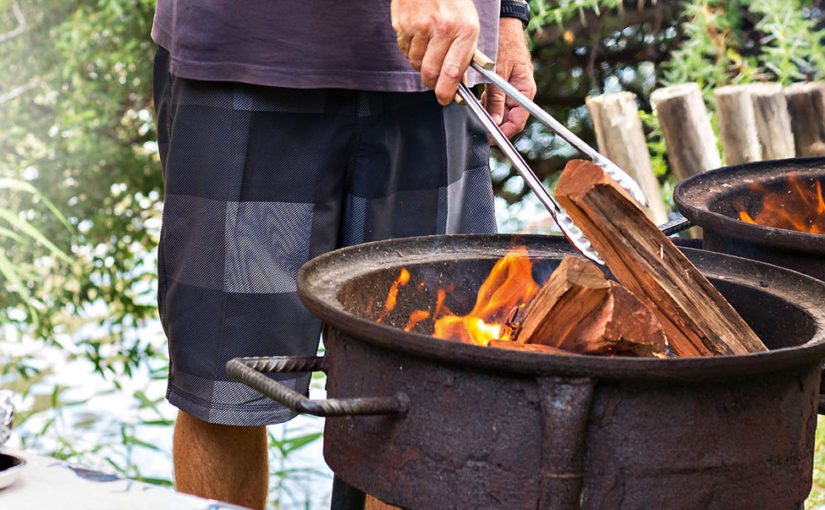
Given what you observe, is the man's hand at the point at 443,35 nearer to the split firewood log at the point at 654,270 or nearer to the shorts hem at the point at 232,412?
the split firewood log at the point at 654,270

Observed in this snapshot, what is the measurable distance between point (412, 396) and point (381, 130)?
895 mm

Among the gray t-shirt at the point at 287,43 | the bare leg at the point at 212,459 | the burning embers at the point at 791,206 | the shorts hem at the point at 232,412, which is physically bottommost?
the bare leg at the point at 212,459

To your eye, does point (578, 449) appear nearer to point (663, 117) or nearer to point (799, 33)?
point (663, 117)

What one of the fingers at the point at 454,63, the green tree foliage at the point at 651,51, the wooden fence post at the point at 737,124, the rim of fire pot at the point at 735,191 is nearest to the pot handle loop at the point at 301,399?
the fingers at the point at 454,63

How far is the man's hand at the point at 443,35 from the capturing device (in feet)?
5.33

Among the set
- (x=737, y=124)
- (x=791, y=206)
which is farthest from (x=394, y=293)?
(x=737, y=124)

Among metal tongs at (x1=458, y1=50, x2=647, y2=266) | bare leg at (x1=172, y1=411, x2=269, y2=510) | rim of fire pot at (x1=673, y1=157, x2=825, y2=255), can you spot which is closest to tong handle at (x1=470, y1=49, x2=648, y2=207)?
metal tongs at (x1=458, y1=50, x2=647, y2=266)

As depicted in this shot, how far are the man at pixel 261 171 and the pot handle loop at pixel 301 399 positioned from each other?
613mm

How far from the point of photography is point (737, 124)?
11.1 feet

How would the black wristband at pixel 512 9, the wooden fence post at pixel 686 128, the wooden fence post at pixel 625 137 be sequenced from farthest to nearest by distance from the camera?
the wooden fence post at pixel 625 137
the wooden fence post at pixel 686 128
the black wristband at pixel 512 9

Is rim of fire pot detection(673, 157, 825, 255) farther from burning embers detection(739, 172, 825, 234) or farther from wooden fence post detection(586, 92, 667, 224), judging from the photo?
wooden fence post detection(586, 92, 667, 224)

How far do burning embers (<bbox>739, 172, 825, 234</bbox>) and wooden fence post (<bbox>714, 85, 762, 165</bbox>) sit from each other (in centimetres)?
112

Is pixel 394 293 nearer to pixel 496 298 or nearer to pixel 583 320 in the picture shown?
pixel 496 298

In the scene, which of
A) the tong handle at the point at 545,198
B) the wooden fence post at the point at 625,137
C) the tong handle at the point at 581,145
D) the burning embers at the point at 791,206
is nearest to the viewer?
the tong handle at the point at 581,145
